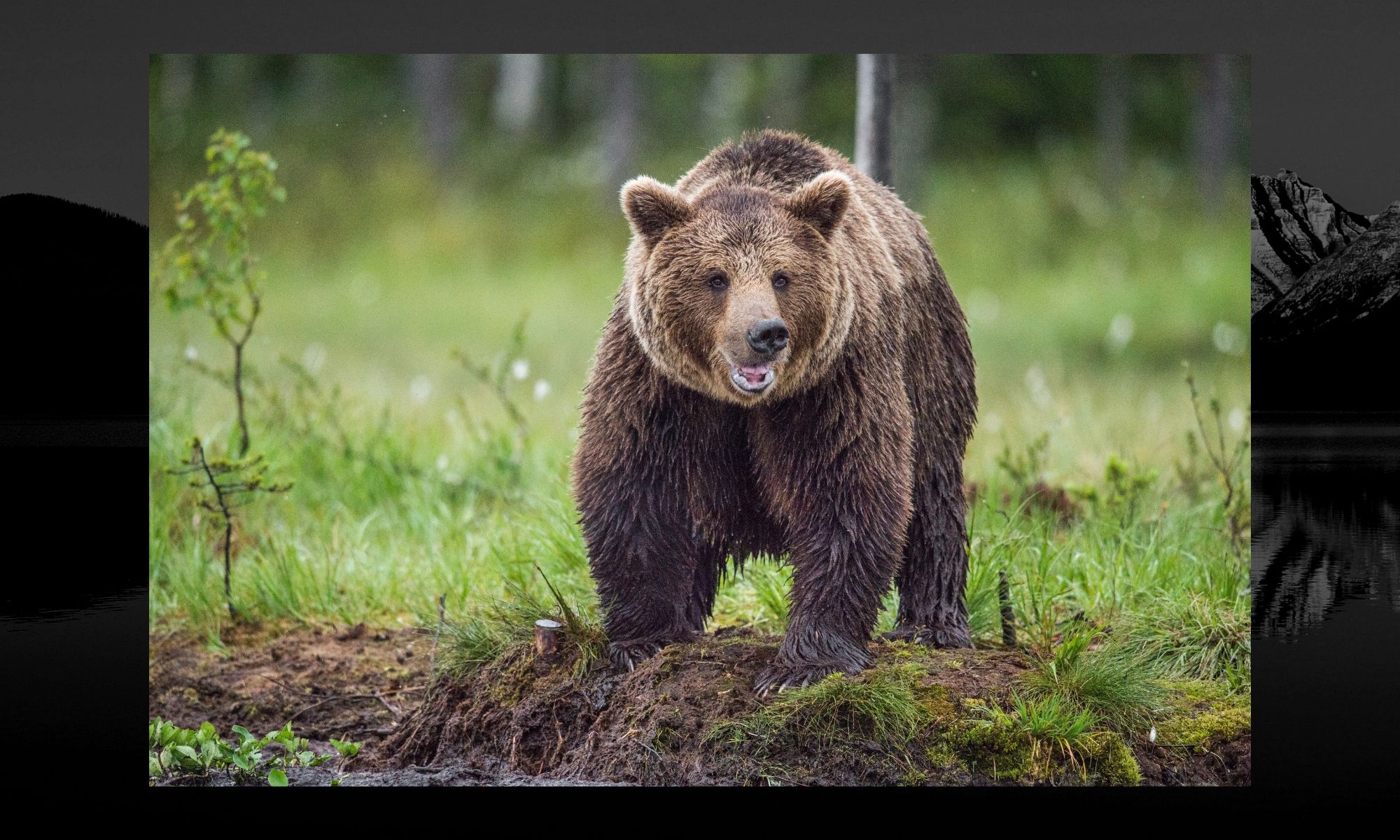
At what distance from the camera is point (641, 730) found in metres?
4.82

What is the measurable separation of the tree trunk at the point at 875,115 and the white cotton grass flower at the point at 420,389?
2872 millimetres

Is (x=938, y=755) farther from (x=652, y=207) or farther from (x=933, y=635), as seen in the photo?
(x=652, y=207)

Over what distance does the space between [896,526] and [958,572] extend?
595mm

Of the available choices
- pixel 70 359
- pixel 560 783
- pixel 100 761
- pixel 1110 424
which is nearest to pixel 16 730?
pixel 100 761

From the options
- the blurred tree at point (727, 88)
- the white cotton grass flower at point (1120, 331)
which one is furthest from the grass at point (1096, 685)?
the blurred tree at point (727, 88)

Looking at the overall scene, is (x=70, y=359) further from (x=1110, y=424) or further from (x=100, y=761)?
(x=1110, y=424)

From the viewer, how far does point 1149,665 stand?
523 cm

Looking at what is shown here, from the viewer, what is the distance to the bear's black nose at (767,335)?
431 centimetres

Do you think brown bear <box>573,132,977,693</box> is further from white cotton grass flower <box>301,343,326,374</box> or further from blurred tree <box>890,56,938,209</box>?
white cotton grass flower <box>301,343,326,374</box>

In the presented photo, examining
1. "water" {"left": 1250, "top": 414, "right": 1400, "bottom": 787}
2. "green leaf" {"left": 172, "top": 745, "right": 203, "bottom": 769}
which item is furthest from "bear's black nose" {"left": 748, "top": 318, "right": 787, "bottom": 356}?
"green leaf" {"left": 172, "top": 745, "right": 203, "bottom": 769}

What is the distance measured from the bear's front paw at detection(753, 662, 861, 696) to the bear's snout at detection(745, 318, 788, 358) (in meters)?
1.18

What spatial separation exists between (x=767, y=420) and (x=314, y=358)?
3854 millimetres

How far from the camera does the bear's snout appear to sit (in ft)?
14.1

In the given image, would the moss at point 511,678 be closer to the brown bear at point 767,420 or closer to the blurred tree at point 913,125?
the brown bear at point 767,420
